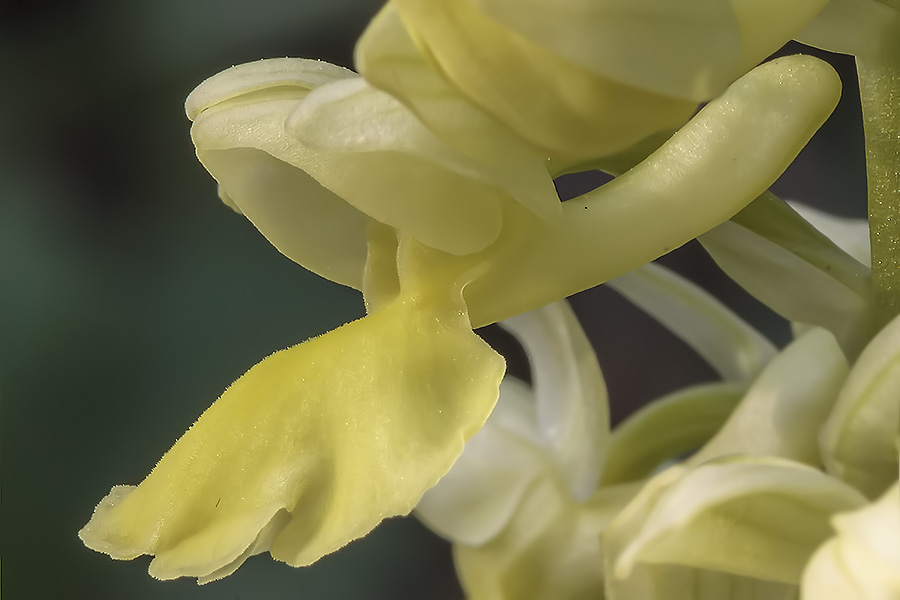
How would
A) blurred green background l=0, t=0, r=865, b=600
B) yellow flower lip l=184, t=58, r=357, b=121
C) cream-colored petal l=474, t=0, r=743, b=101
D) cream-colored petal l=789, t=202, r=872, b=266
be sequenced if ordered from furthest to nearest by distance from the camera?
blurred green background l=0, t=0, r=865, b=600 → cream-colored petal l=789, t=202, r=872, b=266 → yellow flower lip l=184, t=58, r=357, b=121 → cream-colored petal l=474, t=0, r=743, b=101

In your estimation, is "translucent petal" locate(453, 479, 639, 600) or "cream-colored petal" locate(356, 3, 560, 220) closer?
"cream-colored petal" locate(356, 3, 560, 220)

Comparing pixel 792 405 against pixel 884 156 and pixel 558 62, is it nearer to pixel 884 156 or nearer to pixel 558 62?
pixel 884 156

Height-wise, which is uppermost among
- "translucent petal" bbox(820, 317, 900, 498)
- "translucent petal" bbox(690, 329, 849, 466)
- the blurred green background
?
"translucent petal" bbox(820, 317, 900, 498)

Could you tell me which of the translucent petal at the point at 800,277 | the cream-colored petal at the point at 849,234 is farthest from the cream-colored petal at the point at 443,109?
the cream-colored petal at the point at 849,234

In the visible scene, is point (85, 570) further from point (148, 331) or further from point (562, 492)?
point (562, 492)

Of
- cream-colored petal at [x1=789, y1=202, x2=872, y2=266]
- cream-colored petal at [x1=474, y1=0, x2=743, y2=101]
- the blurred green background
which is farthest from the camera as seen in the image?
the blurred green background

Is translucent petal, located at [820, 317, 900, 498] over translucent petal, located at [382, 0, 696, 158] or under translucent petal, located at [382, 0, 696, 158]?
under

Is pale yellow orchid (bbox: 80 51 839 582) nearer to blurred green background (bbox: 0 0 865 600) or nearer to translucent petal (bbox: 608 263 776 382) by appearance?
translucent petal (bbox: 608 263 776 382)

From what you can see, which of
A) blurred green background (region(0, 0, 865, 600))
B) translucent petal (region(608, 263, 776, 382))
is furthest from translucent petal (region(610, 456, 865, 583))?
blurred green background (region(0, 0, 865, 600))
